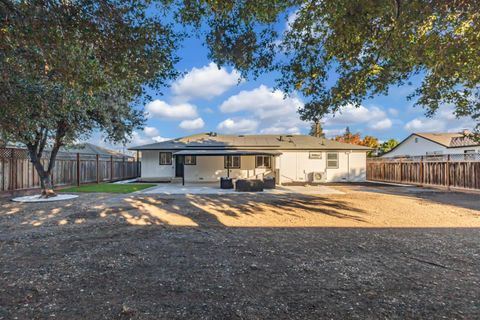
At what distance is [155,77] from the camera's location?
16.9 feet

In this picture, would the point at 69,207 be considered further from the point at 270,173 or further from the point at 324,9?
the point at 270,173

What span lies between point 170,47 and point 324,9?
289 cm

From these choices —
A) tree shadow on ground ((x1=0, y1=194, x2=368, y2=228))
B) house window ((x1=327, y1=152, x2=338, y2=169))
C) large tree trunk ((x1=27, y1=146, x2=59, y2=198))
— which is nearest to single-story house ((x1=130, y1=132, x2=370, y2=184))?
house window ((x1=327, y1=152, x2=338, y2=169))

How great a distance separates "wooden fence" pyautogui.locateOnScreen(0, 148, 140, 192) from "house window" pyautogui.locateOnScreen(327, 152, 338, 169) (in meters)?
16.6

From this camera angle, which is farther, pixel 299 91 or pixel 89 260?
pixel 299 91

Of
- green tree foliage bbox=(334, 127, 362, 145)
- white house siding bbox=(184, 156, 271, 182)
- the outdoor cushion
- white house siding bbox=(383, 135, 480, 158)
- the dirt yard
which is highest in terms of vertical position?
green tree foliage bbox=(334, 127, 362, 145)

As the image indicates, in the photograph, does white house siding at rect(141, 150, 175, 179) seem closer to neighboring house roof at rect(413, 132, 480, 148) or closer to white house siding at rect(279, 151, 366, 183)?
white house siding at rect(279, 151, 366, 183)

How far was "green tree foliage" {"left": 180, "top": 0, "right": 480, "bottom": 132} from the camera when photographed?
174 inches

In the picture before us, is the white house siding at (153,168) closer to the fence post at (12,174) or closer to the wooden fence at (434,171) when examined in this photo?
the fence post at (12,174)

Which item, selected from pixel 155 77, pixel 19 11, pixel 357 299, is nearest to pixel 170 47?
pixel 155 77

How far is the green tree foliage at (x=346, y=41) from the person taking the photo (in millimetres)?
4422

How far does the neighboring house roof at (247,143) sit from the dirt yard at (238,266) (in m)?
12.8

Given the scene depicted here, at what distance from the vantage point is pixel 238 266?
399 centimetres

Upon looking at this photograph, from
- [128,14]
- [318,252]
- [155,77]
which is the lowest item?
[318,252]
